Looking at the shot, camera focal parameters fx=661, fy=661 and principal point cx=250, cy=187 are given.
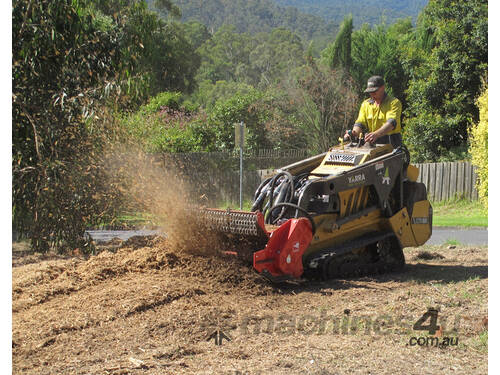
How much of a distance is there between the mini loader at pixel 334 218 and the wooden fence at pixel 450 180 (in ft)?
44.4

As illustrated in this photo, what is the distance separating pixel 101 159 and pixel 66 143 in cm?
67

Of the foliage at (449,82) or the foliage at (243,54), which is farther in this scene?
the foliage at (243,54)

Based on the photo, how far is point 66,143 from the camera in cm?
1010

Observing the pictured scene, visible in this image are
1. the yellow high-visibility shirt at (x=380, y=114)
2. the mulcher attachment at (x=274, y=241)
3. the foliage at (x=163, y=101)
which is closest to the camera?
the mulcher attachment at (x=274, y=241)

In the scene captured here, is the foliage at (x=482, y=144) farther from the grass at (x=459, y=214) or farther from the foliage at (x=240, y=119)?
the foliage at (x=240, y=119)

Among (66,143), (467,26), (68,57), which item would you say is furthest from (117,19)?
(467,26)

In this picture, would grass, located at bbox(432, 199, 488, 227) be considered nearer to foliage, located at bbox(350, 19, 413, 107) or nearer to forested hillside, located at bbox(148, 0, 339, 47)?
foliage, located at bbox(350, 19, 413, 107)

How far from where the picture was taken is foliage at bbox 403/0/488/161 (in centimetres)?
2448

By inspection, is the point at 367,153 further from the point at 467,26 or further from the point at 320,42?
the point at 320,42

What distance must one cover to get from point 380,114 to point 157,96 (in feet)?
86.3

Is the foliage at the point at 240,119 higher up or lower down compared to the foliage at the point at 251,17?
lower down

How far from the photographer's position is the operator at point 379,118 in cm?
997

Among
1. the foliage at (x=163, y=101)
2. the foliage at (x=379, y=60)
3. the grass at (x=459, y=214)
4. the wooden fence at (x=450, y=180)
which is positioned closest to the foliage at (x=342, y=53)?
the foliage at (x=379, y=60)

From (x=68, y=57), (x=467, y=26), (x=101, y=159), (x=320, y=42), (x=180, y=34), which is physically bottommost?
(x=101, y=159)
